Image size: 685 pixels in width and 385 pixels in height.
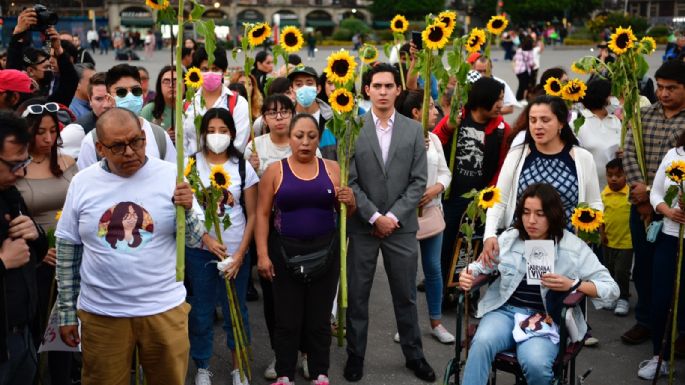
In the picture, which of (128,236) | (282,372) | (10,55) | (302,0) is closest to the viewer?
(128,236)

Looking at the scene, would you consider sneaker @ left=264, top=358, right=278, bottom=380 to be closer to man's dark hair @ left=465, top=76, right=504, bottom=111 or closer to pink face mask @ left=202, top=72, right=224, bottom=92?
pink face mask @ left=202, top=72, right=224, bottom=92

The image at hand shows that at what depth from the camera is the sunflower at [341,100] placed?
5012 mm

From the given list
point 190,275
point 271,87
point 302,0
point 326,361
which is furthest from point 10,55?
point 302,0

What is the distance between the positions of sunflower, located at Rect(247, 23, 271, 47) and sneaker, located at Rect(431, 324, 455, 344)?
8.75 feet

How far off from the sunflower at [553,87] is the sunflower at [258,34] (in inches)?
85.5

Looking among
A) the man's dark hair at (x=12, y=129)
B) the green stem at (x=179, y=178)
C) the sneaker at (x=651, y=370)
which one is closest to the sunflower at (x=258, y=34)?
the green stem at (x=179, y=178)

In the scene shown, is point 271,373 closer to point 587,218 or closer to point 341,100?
point 341,100

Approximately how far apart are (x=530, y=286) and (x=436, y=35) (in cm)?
198

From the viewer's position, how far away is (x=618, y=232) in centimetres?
689

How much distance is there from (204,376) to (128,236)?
6.14ft

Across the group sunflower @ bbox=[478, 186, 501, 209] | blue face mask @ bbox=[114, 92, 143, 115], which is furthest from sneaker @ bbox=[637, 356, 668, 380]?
blue face mask @ bbox=[114, 92, 143, 115]

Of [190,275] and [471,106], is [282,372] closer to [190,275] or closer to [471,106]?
[190,275]

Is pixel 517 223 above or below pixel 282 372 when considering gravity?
above

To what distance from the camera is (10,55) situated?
7059mm
